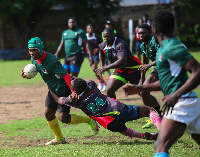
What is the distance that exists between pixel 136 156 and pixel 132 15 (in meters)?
35.5

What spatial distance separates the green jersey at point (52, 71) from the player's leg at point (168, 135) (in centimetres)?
274

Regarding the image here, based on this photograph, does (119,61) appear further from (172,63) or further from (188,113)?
(188,113)

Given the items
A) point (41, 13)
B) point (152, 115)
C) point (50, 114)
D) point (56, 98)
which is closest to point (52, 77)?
point (56, 98)

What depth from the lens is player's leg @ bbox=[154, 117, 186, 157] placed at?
421cm

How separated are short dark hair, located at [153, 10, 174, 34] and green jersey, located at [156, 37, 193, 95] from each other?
0.16m

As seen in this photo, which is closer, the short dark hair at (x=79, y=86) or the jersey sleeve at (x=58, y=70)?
the short dark hair at (x=79, y=86)

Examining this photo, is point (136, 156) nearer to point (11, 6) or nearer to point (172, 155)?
point (172, 155)

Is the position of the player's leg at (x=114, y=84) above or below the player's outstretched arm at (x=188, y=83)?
below

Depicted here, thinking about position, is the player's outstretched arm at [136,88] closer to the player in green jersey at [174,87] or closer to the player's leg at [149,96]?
the player in green jersey at [174,87]

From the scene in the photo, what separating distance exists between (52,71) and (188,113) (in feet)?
9.85

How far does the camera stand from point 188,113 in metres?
4.30

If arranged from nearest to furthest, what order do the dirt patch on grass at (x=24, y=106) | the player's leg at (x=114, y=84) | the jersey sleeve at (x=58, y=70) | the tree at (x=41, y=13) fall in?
the jersey sleeve at (x=58, y=70) → the dirt patch on grass at (x=24, y=106) → the player's leg at (x=114, y=84) → the tree at (x=41, y=13)

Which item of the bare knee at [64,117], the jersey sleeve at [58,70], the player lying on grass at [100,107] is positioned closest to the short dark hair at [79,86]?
the player lying on grass at [100,107]

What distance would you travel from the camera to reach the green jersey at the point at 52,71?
6.57 metres
